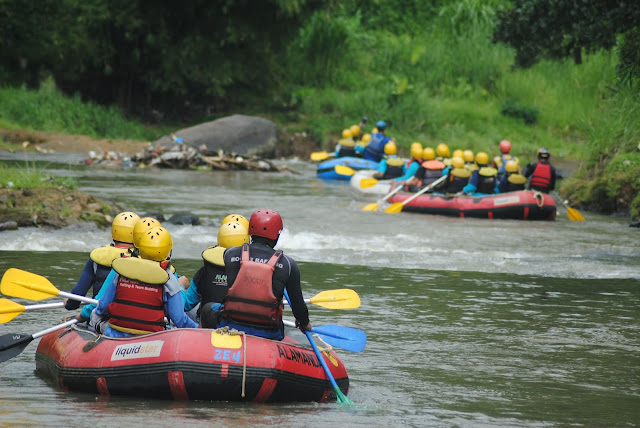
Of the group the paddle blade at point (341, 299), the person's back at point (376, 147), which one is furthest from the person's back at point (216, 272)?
the person's back at point (376, 147)

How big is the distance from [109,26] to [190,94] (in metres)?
4.28

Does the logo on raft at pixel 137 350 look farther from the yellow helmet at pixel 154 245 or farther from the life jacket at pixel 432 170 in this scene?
the life jacket at pixel 432 170

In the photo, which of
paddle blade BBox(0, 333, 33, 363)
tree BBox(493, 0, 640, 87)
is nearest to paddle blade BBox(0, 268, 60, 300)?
paddle blade BBox(0, 333, 33, 363)

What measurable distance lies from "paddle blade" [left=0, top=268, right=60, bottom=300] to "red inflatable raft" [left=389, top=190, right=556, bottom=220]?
1189 cm

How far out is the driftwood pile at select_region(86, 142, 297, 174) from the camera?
83.8 ft

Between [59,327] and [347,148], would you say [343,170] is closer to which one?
[347,148]

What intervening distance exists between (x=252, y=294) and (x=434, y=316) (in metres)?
3.51

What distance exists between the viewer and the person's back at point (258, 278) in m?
6.26

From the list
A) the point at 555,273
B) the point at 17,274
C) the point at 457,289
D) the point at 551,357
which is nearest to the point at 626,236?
the point at 555,273

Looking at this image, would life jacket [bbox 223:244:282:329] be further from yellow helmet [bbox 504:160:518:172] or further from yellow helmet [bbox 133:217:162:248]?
yellow helmet [bbox 504:160:518:172]

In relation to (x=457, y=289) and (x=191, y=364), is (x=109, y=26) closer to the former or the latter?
(x=457, y=289)

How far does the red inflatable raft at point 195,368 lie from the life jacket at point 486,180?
12456 mm

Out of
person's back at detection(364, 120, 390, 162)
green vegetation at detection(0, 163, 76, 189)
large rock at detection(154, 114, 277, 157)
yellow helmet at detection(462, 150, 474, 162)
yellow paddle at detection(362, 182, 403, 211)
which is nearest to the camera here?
green vegetation at detection(0, 163, 76, 189)

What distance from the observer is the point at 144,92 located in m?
33.7
